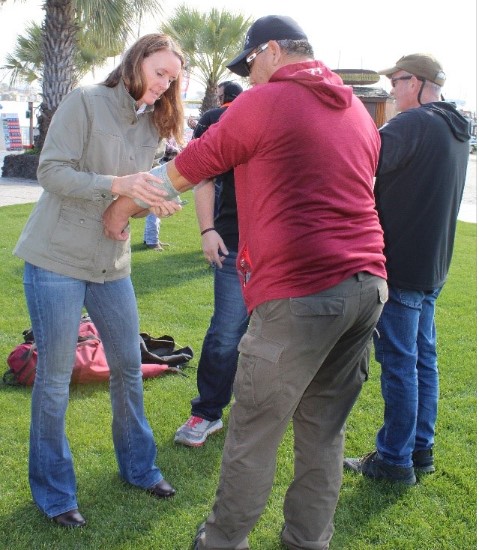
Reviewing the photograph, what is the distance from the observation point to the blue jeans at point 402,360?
3.31 m

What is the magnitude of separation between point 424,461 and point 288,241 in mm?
1986

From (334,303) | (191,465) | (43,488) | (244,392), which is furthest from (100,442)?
(334,303)

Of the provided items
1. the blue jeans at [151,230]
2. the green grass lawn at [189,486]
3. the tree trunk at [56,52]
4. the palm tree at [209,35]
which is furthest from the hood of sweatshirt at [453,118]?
the palm tree at [209,35]

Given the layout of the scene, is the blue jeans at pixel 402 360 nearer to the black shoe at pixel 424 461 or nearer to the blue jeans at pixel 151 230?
the black shoe at pixel 424 461

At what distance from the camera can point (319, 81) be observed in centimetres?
219

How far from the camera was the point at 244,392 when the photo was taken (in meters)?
2.37

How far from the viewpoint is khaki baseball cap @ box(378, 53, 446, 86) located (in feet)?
11.0

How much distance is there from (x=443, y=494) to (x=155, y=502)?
4.83 feet

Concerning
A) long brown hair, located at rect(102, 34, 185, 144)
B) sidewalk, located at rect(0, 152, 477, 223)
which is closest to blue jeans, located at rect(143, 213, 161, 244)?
sidewalk, located at rect(0, 152, 477, 223)

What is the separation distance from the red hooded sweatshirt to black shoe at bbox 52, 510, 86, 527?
140cm

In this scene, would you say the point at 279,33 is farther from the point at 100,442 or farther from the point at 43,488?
the point at 100,442

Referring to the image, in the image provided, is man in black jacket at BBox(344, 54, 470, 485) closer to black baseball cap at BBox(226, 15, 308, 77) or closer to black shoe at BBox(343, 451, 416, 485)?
black shoe at BBox(343, 451, 416, 485)

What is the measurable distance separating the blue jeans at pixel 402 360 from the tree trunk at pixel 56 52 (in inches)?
630

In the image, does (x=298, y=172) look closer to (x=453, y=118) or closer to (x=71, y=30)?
(x=453, y=118)
